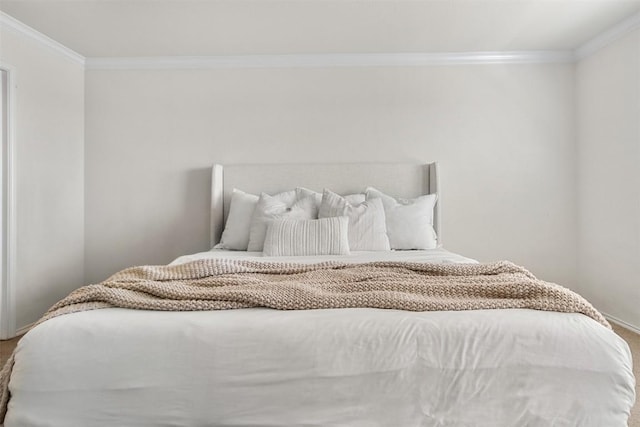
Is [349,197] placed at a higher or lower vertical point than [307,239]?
higher

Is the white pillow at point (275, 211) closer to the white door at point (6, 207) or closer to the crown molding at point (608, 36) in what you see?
the white door at point (6, 207)

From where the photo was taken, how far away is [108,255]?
3805mm

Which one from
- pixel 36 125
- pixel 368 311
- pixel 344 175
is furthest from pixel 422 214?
pixel 36 125

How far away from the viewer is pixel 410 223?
10.5 feet

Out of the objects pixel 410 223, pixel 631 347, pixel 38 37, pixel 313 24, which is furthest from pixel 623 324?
pixel 38 37

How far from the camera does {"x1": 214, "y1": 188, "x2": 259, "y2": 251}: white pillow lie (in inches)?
127

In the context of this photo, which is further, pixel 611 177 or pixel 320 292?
pixel 611 177

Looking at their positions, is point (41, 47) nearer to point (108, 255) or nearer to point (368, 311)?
point (108, 255)

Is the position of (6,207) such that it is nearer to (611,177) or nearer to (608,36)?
(611,177)

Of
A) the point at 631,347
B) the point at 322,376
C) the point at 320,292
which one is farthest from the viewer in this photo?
the point at 631,347

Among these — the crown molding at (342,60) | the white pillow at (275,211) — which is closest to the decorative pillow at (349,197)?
the white pillow at (275,211)

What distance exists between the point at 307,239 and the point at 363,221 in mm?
482

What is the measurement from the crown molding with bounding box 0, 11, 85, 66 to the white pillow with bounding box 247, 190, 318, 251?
2.11 metres

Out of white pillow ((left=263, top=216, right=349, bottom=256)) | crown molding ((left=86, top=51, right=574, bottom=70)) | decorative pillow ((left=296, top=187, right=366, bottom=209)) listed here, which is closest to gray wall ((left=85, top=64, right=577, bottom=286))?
crown molding ((left=86, top=51, right=574, bottom=70))
